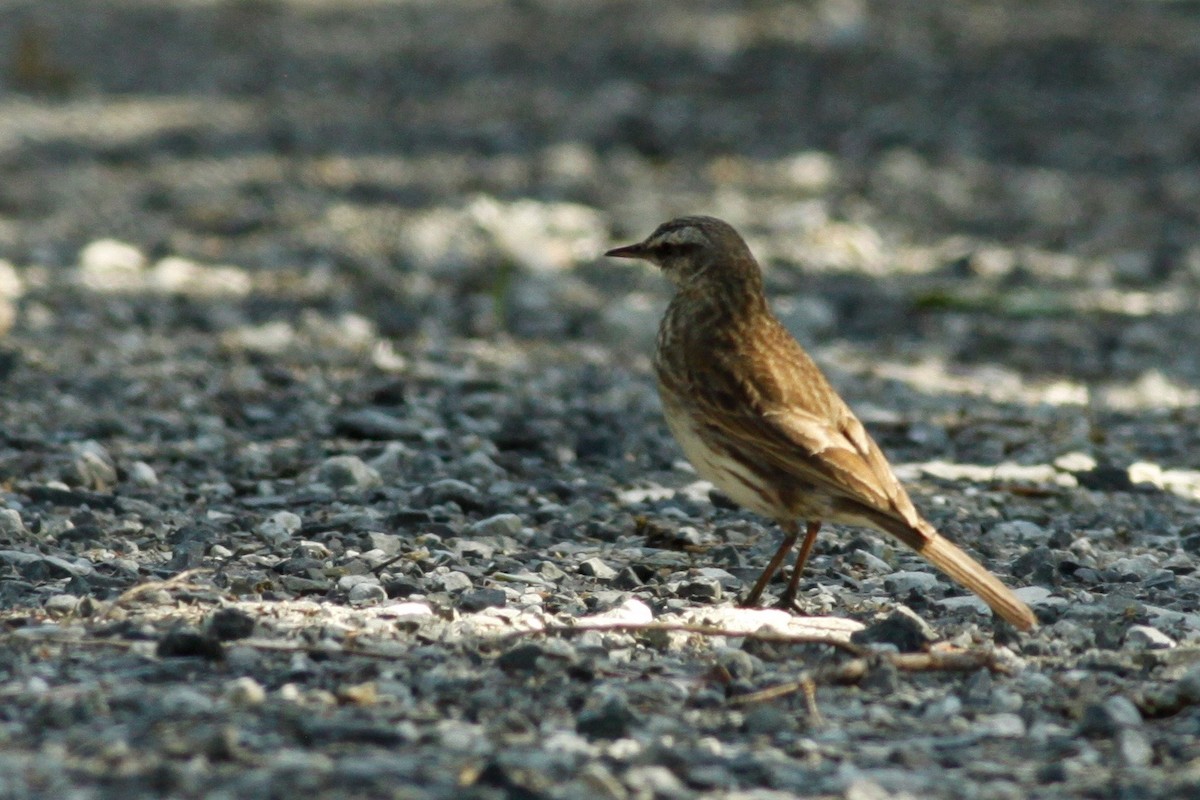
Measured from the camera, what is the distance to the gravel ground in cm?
470

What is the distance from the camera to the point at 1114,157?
643 inches

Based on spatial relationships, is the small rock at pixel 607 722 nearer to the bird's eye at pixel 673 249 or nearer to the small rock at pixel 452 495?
the small rock at pixel 452 495

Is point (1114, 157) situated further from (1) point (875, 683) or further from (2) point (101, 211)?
(1) point (875, 683)

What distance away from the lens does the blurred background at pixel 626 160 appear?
1174 centimetres

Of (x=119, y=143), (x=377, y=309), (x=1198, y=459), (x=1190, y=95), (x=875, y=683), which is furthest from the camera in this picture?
(x=1190, y=95)

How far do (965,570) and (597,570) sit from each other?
132 centimetres

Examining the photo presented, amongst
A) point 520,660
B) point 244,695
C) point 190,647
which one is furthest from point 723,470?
point 244,695

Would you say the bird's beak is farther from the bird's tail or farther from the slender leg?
the bird's tail

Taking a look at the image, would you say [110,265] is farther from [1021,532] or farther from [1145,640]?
[1145,640]

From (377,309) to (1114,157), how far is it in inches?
313

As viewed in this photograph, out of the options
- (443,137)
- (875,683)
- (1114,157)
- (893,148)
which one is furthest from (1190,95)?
(875,683)

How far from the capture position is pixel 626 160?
626 inches

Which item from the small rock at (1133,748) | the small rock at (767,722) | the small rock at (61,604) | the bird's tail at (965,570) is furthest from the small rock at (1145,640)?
the small rock at (61,604)

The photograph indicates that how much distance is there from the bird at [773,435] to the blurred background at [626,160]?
12.9 feet
